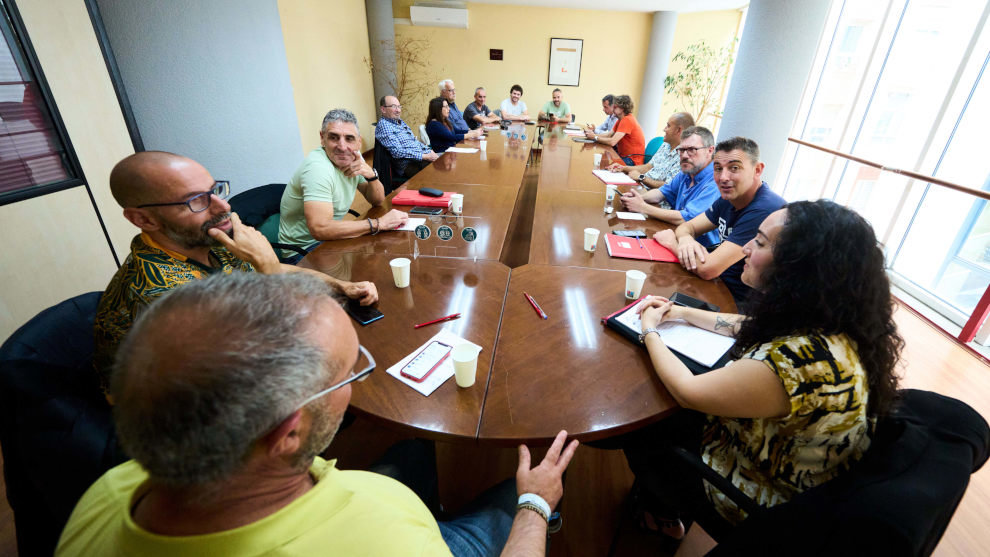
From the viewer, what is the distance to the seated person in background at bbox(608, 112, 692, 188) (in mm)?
3354

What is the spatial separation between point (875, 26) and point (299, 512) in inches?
238

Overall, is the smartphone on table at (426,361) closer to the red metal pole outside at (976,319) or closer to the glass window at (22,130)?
the glass window at (22,130)

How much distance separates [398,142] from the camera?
389cm

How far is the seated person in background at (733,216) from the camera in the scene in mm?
1663

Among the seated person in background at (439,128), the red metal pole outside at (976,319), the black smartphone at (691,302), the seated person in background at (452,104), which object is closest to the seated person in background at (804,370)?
the black smartphone at (691,302)

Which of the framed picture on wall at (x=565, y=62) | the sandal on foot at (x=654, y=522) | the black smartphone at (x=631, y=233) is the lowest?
the sandal on foot at (x=654, y=522)

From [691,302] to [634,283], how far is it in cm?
22

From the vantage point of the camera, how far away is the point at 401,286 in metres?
1.49

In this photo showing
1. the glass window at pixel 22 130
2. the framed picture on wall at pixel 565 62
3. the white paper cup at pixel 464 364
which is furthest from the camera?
the framed picture on wall at pixel 565 62

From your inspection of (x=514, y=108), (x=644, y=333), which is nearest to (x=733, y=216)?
(x=644, y=333)

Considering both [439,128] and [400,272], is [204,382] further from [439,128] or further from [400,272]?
[439,128]

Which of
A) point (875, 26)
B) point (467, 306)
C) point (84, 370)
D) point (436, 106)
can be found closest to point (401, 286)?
point (467, 306)

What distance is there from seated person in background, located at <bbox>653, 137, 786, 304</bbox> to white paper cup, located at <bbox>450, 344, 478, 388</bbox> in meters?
1.15

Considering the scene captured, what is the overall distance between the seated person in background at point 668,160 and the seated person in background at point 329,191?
2.35 m
